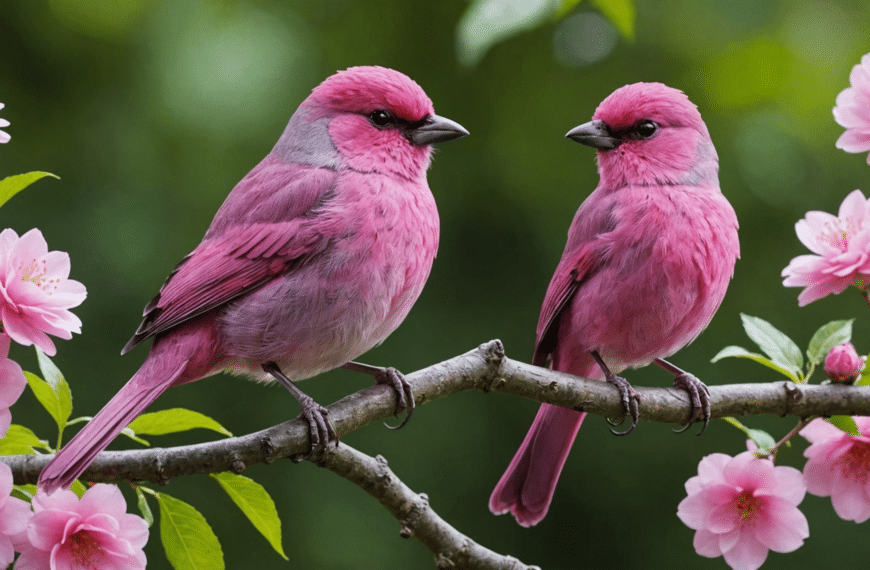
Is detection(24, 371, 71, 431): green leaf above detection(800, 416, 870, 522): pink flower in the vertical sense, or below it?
below

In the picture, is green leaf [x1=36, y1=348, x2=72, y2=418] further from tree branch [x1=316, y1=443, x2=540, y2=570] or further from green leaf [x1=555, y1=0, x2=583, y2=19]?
green leaf [x1=555, y1=0, x2=583, y2=19]

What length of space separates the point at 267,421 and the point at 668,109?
2.75 metres

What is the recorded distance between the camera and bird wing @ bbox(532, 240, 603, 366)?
7.69ft

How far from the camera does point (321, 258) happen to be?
1.96 metres

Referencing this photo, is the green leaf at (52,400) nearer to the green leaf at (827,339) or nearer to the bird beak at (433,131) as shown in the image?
the bird beak at (433,131)

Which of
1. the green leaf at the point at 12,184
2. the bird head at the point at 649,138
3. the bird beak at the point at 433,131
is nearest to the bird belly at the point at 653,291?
the bird head at the point at 649,138

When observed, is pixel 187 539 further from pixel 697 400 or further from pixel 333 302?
pixel 697 400

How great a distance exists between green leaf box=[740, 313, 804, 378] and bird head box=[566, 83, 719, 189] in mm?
451

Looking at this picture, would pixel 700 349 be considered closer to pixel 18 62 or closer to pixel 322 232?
pixel 322 232

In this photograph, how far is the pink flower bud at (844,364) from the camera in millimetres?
1976

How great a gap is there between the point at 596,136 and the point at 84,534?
1.24 meters

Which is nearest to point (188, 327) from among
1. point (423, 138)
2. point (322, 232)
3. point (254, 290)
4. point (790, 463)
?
point (254, 290)

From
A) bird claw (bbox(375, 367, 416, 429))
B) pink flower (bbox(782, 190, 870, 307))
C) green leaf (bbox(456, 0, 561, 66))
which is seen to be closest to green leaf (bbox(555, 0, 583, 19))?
green leaf (bbox(456, 0, 561, 66))

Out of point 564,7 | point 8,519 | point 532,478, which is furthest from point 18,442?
point 564,7
